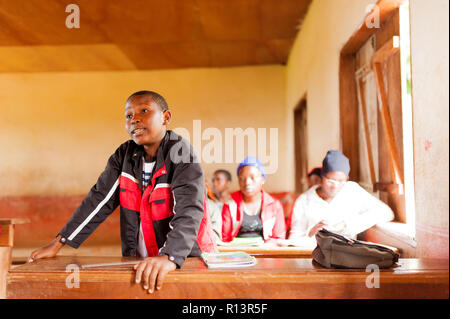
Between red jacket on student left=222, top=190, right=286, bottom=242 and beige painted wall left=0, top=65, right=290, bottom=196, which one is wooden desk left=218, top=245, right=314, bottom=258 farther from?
beige painted wall left=0, top=65, right=290, bottom=196

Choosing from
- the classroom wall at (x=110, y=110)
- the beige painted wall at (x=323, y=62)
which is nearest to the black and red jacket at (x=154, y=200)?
the beige painted wall at (x=323, y=62)

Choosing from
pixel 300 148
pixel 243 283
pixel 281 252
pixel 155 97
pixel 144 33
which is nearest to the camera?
pixel 243 283

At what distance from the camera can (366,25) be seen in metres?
2.71

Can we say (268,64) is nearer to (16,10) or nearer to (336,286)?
(16,10)

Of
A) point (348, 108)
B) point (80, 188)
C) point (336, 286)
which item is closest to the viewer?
point (336, 286)

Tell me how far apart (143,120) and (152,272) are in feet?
2.20

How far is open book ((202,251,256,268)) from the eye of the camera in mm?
1409

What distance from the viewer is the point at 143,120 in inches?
65.3

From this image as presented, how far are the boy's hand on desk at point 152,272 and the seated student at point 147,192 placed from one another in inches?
7.2

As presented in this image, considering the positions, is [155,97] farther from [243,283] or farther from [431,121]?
[431,121]

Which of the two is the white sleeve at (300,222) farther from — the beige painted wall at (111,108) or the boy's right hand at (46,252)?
the beige painted wall at (111,108)

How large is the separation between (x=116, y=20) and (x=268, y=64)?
324 cm

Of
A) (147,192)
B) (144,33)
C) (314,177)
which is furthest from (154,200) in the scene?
(144,33)
